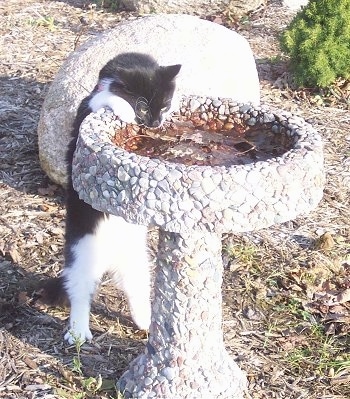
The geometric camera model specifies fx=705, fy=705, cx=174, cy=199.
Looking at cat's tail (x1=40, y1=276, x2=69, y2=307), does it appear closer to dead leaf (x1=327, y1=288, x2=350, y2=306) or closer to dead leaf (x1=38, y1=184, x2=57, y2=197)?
dead leaf (x1=38, y1=184, x2=57, y2=197)

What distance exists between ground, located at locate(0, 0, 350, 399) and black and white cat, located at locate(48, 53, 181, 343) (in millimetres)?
179

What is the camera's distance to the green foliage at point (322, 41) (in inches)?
233

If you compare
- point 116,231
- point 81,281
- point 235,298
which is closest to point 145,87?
point 116,231

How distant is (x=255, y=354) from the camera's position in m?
3.42

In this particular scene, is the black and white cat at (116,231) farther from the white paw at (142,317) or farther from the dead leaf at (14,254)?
the dead leaf at (14,254)

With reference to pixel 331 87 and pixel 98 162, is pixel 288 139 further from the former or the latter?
pixel 331 87

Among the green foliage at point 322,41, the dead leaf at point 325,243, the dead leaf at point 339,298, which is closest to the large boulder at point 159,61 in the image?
the dead leaf at point 325,243

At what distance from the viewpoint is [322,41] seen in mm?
5969

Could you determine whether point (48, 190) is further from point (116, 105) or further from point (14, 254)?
point (116, 105)

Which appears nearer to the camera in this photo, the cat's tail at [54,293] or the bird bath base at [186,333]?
the bird bath base at [186,333]

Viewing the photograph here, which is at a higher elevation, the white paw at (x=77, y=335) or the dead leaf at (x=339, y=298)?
the dead leaf at (x=339, y=298)

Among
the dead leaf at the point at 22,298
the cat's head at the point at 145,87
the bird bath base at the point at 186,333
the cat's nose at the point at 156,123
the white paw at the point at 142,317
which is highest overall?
the cat's head at the point at 145,87

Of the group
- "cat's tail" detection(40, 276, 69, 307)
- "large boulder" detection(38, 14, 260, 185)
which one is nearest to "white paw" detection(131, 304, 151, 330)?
"cat's tail" detection(40, 276, 69, 307)

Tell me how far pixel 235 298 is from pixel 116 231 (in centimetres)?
85
